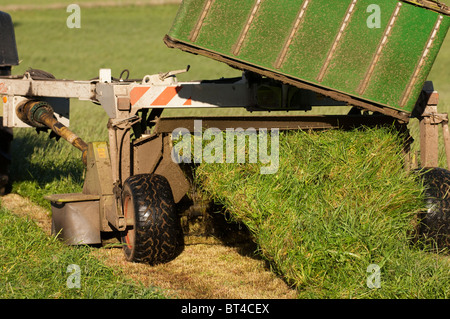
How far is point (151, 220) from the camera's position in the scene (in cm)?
612

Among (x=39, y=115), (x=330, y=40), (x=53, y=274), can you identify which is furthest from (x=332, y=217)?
(x=39, y=115)

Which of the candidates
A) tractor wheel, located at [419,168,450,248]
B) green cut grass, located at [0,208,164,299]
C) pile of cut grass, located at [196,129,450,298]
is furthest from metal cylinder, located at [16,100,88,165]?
tractor wheel, located at [419,168,450,248]

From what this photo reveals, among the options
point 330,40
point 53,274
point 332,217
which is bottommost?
point 53,274

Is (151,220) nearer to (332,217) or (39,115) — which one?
(332,217)

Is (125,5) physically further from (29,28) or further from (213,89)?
(213,89)

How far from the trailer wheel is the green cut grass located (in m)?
0.47

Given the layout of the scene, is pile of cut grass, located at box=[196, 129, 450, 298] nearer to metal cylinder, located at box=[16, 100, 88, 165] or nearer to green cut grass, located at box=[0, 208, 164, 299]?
green cut grass, located at box=[0, 208, 164, 299]

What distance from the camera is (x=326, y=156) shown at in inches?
243

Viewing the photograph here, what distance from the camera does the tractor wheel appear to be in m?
6.08

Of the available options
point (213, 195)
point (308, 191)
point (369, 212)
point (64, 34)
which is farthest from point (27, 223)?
point (64, 34)

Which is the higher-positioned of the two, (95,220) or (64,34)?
(95,220)

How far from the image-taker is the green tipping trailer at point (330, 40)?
5930 millimetres

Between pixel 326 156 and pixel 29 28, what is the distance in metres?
39.7

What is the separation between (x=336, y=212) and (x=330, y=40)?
5.29 feet
